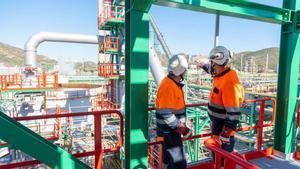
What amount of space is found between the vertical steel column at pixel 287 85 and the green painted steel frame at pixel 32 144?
3.83 metres

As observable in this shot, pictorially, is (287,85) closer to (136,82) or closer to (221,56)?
(221,56)

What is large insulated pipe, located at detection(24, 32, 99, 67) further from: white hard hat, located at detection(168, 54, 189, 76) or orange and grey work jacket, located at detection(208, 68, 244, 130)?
orange and grey work jacket, located at detection(208, 68, 244, 130)

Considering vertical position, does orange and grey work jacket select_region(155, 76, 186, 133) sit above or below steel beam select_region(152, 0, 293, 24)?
below

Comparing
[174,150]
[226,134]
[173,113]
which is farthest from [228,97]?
[174,150]

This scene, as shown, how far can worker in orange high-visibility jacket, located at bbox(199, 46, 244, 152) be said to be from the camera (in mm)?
2512

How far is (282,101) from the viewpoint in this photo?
3906 mm

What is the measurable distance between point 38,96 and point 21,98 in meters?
1.02

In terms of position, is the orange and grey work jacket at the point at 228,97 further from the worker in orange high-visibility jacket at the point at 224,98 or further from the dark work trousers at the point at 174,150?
the dark work trousers at the point at 174,150

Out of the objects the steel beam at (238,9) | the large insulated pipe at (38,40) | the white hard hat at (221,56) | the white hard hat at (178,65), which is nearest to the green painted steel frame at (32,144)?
the white hard hat at (178,65)

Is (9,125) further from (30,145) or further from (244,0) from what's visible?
(244,0)

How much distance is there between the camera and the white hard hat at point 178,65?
2.53 metres

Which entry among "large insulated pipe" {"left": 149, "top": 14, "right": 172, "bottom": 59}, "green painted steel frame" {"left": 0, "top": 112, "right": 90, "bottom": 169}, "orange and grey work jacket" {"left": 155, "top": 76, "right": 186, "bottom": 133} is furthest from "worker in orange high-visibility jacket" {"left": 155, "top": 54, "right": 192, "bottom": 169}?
"large insulated pipe" {"left": 149, "top": 14, "right": 172, "bottom": 59}

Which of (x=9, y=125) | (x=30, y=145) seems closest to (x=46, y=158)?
(x=30, y=145)

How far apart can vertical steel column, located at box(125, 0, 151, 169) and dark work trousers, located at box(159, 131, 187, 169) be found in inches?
11.8
